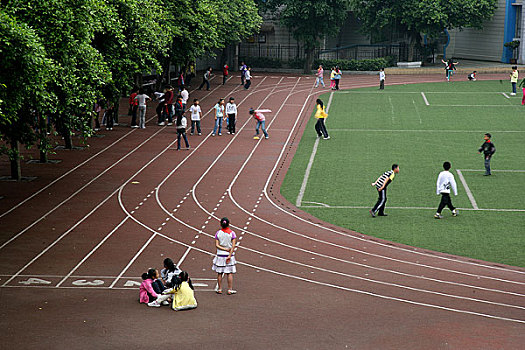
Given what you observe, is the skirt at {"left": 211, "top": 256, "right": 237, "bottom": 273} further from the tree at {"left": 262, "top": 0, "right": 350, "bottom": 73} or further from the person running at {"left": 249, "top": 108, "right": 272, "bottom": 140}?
the tree at {"left": 262, "top": 0, "right": 350, "bottom": 73}

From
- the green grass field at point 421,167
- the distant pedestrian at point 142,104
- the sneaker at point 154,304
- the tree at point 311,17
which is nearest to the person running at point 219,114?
the distant pedestrian at point 142,104

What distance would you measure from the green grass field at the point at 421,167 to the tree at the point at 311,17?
9.95 m

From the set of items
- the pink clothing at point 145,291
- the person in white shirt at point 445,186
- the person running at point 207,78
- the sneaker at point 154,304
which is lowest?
the sneaker at point 154,304

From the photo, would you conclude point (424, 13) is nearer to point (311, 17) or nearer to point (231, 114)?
point (311, 17)

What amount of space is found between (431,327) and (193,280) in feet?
16.7

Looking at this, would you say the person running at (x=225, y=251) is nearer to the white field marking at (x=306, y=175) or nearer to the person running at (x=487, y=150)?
the white field marking at (x=306, y=175)

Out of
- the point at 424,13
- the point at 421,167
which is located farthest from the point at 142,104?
the point at 424,13

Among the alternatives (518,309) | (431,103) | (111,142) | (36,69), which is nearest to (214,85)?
(431,103)

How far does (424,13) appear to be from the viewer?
51.3 metres

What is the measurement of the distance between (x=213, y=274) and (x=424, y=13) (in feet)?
132

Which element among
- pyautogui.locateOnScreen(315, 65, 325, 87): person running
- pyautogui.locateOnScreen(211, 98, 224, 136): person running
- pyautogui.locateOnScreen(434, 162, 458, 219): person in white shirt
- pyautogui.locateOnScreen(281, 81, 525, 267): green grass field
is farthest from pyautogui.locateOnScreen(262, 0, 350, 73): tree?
pyautogui.locateOnScreen(434, 162, 458, 219): person in white shirt

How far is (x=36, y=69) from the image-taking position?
15.7 metres

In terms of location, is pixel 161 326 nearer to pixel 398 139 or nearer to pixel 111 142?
pixel 111 142

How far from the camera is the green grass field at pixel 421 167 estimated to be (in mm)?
18375
